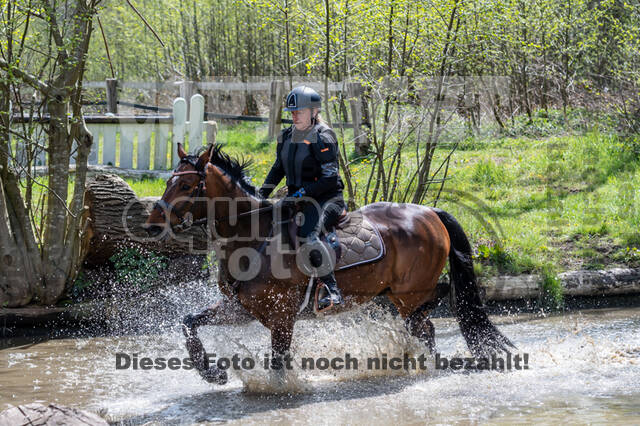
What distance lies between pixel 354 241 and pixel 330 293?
60cm

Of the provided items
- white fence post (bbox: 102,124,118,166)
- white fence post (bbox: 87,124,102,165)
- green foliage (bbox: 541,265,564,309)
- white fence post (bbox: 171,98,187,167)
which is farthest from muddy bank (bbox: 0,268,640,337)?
white fence post (bbox: 87,124,102,165)

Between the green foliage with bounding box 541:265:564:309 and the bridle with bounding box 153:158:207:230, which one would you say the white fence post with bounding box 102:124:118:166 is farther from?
the green foliage with bounding box 541:265:564:309

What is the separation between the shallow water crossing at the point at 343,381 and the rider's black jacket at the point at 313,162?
153 centimetres

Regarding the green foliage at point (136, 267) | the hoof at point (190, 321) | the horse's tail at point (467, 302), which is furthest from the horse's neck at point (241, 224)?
the green foliage at point (136, 267)

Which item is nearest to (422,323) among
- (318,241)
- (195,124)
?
(318,241)

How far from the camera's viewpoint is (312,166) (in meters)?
5.78

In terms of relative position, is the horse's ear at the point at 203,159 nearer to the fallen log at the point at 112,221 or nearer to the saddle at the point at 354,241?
the saddle at the point at 354,241

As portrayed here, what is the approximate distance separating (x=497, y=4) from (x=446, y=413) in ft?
18.3

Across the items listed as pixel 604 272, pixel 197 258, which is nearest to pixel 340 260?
pixel 197 258

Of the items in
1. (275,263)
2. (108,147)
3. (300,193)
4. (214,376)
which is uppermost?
(108,147)

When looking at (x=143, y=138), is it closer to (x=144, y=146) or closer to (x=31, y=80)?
(x=144, y=146)

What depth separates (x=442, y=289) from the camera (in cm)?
684

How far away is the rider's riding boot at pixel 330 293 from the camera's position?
5.73 meters

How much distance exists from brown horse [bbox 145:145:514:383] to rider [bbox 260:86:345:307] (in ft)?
0.86
